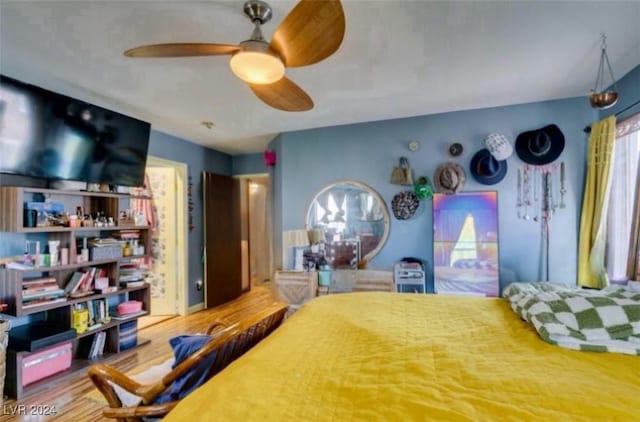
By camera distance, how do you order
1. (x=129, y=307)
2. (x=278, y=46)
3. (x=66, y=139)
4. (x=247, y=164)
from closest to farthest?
(x=278, y=46) → (x=66, y=139) → (x=129, y=307) → (x=247, y=164)

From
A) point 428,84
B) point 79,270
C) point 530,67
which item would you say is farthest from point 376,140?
point 79,270

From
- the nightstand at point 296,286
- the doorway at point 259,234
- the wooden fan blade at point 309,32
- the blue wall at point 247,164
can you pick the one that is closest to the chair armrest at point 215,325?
the nightstand at point 296,286

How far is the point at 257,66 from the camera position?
1550 mm

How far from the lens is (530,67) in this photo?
2.23 metres

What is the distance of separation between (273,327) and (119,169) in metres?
2.40

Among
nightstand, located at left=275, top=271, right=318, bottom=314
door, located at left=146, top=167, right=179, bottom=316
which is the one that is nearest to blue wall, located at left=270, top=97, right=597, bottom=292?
nightstand, located at left=275, top=271, right=318, bottom=314

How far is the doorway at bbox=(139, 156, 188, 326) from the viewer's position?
399 cm

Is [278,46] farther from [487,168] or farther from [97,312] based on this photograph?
[97,312]

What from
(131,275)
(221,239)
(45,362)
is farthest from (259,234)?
(45,362)

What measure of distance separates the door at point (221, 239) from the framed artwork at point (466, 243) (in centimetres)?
301

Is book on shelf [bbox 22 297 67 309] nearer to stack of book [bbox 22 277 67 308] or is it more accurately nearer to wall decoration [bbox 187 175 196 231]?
stack of book [bbox 22 277 67 308]

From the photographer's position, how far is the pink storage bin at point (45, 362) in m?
2.21

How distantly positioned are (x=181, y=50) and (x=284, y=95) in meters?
0.65

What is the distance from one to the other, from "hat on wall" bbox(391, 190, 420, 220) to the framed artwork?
0.70ft
